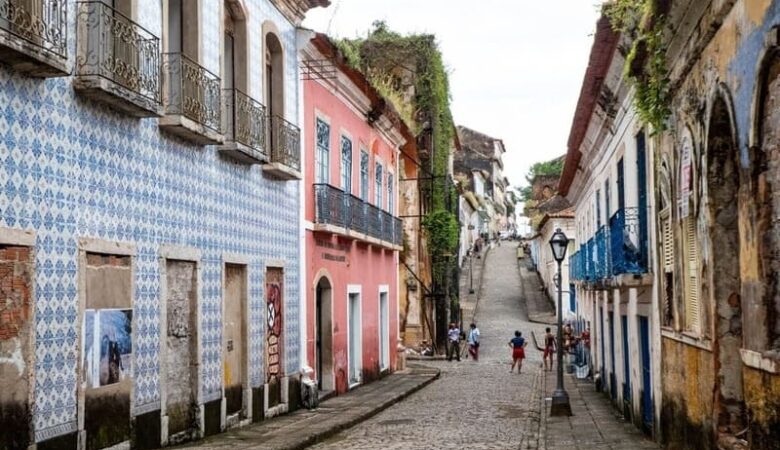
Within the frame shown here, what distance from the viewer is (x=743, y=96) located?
7.15 meters

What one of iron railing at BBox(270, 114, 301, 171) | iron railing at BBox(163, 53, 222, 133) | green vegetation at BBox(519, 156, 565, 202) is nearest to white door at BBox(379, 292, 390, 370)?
iron railing at BBox(270, 114, 301, 171)

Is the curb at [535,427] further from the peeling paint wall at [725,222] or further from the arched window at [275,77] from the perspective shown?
the arched window at [275,77]

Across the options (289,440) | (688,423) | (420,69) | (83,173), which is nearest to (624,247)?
(688,423)

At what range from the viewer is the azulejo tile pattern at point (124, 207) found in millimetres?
8781

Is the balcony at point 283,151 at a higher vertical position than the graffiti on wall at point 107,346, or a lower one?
higher

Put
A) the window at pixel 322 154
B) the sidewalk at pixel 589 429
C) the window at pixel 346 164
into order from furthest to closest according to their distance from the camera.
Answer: the window at pixel 346 164
the window at pixel 322 154
the sidewalk at pixel 589 429

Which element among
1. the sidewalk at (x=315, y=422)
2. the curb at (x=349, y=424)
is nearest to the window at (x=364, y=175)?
the sidewalk at (x=315, y=422)

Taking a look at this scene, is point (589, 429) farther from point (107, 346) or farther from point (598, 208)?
point (107, 346)

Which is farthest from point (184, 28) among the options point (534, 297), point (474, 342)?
point (534, 297)

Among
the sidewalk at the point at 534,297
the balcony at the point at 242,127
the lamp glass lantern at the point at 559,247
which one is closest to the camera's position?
the balcony at the point at 242,127

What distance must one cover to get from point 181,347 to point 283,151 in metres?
4.50

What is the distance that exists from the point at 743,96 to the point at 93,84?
18.3 ft

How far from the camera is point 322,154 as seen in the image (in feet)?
63.3

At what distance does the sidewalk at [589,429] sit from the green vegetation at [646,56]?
411cm
